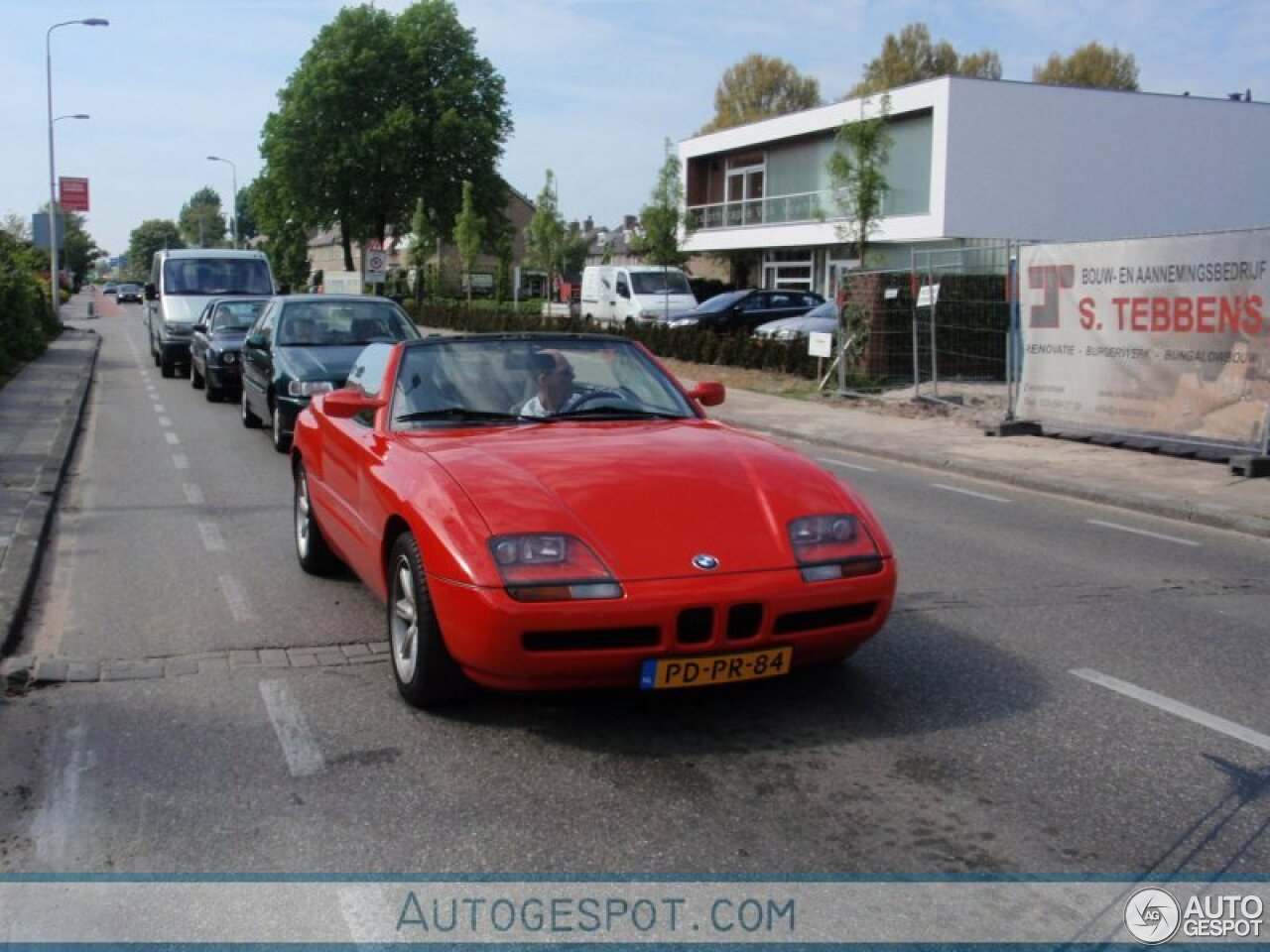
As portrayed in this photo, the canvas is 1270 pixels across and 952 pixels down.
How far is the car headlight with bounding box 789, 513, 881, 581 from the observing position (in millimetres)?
4445

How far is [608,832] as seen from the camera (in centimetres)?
375

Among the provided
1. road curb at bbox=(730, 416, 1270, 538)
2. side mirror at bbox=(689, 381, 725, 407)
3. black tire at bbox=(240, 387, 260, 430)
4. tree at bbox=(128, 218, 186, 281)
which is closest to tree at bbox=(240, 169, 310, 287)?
black tire at bbox=(240, 387, 260, 430)

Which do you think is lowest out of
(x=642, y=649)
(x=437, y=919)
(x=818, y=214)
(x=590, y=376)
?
(x=437, y=919)

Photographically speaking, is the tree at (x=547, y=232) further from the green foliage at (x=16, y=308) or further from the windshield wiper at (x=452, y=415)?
the windshield wiper at (x=452, y=415)

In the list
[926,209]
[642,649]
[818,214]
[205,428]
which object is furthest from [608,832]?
[926,209]

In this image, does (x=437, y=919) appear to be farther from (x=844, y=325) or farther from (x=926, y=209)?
(x=926, y=209)

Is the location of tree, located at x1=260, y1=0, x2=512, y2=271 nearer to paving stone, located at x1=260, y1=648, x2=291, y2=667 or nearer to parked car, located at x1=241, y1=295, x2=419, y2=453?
parked car, located at x1=241, y1=295, x2=419, y2=453

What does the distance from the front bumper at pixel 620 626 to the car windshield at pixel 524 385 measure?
1394 millimetres

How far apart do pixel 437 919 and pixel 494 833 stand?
1.66ft

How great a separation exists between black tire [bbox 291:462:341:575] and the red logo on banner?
177 ft

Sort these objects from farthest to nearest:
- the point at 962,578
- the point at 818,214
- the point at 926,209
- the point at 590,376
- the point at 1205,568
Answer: the point at 926,209 < the point at 818,214 < the point at 1205,568 < the point at 962,578 < the point at 590,376

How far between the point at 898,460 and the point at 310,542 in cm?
817

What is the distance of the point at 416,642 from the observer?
467cm

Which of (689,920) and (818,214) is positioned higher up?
(818,214)
